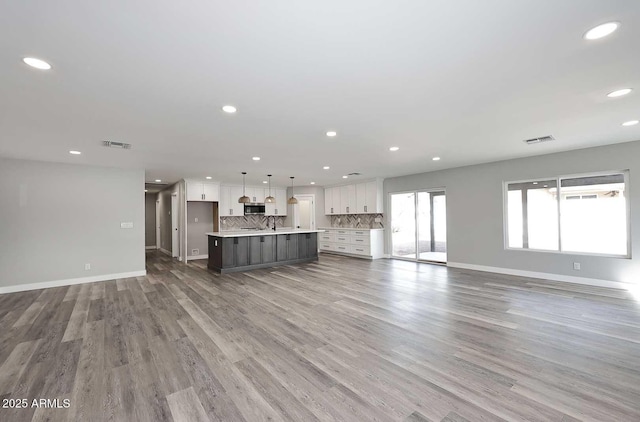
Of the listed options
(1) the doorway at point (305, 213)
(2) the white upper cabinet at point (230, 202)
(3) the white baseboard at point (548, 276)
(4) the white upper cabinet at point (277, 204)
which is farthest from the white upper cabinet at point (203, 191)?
(3) the white baseboard at point (548, 276)

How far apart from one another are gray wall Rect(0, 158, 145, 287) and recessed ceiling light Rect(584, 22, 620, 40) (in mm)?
7593

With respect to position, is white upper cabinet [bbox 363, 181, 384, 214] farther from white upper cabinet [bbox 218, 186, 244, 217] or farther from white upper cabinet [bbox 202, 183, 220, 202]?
white upper cabinet [bbox 202, 183, 220, 202]

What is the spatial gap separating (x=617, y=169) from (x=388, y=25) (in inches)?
227

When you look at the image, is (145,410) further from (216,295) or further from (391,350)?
(216,295)

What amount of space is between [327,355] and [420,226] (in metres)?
6.07

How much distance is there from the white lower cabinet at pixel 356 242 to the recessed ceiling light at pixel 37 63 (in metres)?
7.54

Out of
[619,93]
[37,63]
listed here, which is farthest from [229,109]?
[619,93]

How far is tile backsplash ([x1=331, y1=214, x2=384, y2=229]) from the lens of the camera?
9.03m

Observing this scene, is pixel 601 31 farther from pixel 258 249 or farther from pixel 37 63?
pixel 258 249

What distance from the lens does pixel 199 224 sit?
9242mm

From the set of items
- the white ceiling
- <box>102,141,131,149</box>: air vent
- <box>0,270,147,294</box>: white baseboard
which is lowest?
<box>0,270,147,294</box>: white baseboard

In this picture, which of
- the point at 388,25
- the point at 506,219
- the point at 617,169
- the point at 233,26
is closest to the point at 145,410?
the point at 233,26

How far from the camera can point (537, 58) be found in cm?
210

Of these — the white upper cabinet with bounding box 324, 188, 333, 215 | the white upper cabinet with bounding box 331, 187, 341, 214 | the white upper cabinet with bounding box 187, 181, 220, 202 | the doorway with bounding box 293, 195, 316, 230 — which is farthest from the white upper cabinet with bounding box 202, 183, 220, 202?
the white upper cabinet with bounding box 331, 187, 341, 214
